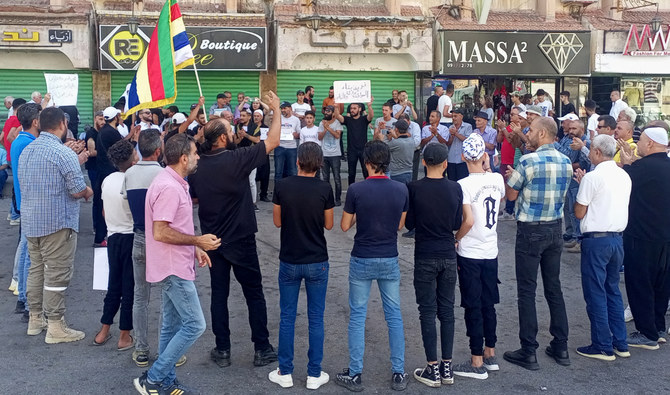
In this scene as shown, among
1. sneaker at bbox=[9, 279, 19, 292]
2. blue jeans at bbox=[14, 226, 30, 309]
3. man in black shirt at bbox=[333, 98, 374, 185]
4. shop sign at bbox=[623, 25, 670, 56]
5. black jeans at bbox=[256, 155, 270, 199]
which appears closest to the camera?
blue jeans at bbox=[14, 226, 30, 309]

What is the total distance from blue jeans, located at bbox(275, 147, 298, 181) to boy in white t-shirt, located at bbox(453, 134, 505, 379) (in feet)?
25.7

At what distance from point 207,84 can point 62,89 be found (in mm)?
6420

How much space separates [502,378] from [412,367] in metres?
0.74

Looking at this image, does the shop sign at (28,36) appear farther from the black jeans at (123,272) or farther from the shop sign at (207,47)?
the black jeans at (123,272)

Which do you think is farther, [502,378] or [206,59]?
[206,59]

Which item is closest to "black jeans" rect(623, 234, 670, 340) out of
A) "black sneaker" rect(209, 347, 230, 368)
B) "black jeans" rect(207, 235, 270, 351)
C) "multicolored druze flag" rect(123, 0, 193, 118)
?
"black jeans" rect(207, 235, 270, 351)

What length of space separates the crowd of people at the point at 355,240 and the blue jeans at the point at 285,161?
21.9 ft

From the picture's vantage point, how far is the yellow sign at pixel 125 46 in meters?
16.5

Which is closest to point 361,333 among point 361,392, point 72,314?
point 361,392

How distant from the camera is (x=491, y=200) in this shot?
231 inches

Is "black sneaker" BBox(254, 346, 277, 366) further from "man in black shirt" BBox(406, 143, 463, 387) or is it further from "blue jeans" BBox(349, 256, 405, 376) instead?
"man in black shirt" BBox(406, 143, 463, 387)

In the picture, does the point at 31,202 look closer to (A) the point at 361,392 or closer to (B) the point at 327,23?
(A) the point at 361,392

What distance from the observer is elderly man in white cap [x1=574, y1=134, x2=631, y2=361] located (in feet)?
20.3

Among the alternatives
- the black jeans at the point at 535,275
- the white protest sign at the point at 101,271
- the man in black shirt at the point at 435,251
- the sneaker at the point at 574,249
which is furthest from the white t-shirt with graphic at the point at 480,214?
the sneaker at the point at 574,249
